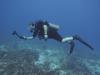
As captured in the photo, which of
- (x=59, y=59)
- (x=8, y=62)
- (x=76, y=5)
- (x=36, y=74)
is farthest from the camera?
(x=76, y=5)

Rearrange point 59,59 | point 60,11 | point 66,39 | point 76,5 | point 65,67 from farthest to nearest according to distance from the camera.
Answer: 1. point 60,11
2. point 76,5
3. point 59,59
4. point 65,67
5. point 66,39

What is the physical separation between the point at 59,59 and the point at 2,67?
7.63 metres

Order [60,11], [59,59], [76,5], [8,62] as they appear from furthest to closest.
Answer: [60,11], [76,5], [59,59], [8,62]

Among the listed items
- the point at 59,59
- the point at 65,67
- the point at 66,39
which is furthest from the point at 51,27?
the point at 59,59

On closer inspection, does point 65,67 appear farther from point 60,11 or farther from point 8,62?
point 60,11

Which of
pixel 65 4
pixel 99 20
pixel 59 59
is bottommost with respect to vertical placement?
pixel 99 20

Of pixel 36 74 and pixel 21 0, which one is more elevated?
pixel 36 74

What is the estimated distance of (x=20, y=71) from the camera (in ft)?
45.3

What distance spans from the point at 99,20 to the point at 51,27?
179 meters

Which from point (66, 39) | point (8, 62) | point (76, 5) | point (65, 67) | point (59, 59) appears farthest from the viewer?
point (76, 5)

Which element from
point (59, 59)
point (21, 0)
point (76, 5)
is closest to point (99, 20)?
point (76, 5)

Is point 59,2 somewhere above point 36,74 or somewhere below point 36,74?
below

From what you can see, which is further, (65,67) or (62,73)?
(65,67)

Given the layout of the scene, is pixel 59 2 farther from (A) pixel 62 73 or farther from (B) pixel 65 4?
(A) pixel 62 73
